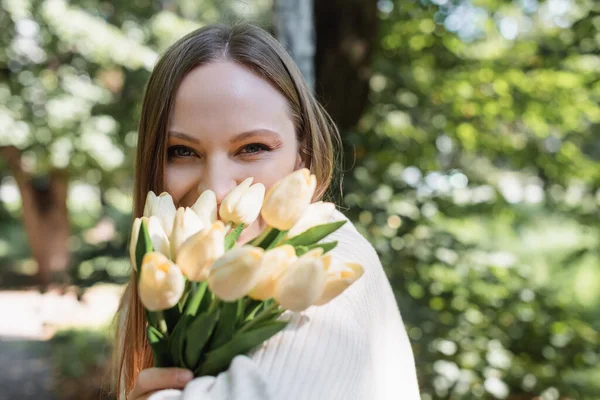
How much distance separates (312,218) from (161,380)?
0.26 m

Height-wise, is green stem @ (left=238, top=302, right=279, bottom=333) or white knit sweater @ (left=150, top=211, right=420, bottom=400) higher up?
green stem @ (left=238, top=302, right=279, bottom=333)

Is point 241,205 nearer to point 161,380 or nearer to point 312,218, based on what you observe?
point 312,218

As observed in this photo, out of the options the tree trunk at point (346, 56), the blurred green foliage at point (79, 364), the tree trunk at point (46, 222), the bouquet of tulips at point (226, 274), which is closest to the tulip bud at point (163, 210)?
Result: the bouquet of tulips at point (226, 274)

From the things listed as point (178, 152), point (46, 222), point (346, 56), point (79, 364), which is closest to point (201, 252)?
point (178, 152)

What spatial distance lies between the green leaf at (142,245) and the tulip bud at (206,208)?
9cm

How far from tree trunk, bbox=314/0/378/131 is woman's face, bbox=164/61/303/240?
2.04 m

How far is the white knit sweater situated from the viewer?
675 mm

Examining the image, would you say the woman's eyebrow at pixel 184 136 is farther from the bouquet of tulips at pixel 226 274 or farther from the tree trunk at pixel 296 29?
the tree trunk at pixel 296 29

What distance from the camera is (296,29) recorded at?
8.73ft

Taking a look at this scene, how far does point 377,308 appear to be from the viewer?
40.6 inches

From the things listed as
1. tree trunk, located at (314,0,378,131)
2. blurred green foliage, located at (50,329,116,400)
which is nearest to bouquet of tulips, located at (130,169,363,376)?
tree trunk, located at (314,0,378,131)

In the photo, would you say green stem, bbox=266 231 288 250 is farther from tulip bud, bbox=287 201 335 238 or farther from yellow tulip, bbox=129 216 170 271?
yellow tulip, bbox=129 216 170 271

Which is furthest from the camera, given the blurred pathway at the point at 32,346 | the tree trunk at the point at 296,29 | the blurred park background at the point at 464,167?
the blurred pathway at the point at 32,346

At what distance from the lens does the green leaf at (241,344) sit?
0.71 meters
